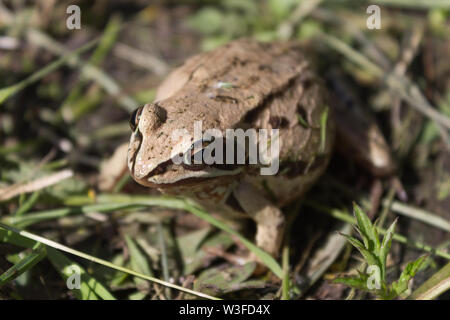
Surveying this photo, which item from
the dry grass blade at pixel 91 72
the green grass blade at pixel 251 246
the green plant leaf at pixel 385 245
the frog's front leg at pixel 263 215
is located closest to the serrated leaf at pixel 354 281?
the green plant leaf at pixel 385 245

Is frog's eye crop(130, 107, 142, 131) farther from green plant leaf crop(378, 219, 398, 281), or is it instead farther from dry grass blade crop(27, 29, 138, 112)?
green plant leaf crop(378, 219, 398, 281)

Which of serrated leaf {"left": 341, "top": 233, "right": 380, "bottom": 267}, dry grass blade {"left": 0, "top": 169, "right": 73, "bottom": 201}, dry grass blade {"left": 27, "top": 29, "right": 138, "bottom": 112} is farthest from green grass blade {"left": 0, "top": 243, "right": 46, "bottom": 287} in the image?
serrated leaf {"left": 341, "top": 233, "right": 380, "bottom": 267}

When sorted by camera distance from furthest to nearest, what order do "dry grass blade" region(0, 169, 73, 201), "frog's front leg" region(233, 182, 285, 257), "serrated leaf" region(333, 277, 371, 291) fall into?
"dry grass blade" region(0, 169, 73, 201) < "frog's front leg" region(233, 182, 285, 257) < "serrated leaf" region(333, 277, 371, 291)

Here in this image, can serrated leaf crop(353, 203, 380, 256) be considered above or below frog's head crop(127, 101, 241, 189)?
below

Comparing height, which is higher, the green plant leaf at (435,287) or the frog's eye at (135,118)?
the frog's eye at (135,118)

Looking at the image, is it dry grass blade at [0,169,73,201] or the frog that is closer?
the frog

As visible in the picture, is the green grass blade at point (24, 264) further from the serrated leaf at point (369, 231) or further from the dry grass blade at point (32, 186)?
the serrated leaf at point (369, 231)

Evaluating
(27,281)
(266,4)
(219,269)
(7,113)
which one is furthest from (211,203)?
(266,4)

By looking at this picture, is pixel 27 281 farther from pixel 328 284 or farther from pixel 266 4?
pixel 266 4
